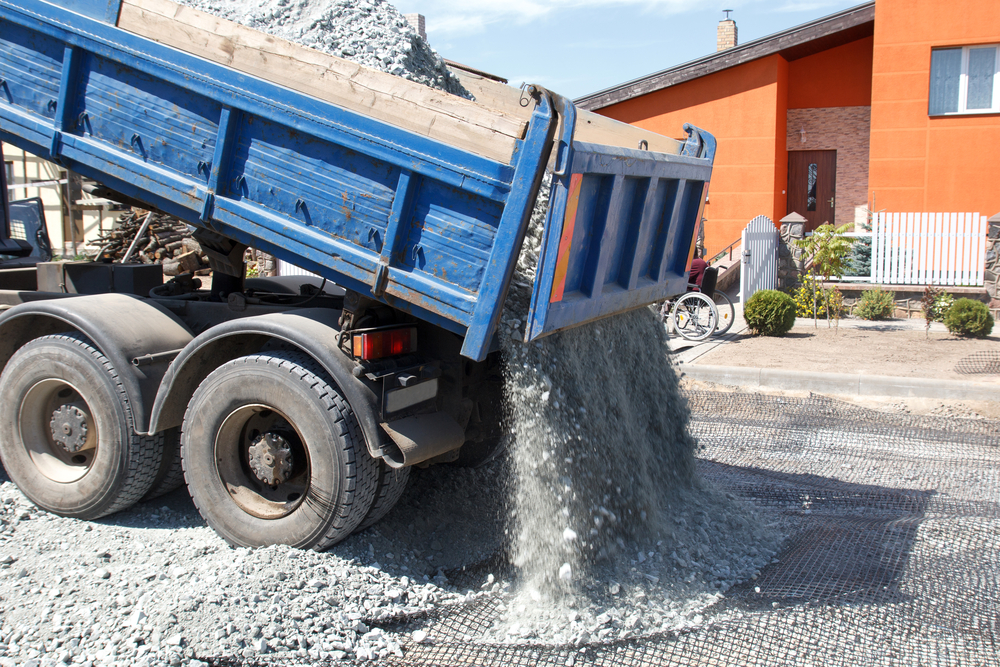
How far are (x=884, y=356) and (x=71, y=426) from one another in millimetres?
8626

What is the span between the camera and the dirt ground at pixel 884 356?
24.1 ft

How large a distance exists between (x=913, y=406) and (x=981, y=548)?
141 inches

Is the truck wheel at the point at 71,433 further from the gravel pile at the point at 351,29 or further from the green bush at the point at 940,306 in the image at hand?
the green bush at the point at 940,306

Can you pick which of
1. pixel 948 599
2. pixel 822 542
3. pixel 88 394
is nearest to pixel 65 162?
pixel 88 394

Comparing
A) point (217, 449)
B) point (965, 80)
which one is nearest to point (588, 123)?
point (217, 449)

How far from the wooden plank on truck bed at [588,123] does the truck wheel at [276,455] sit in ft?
6.28

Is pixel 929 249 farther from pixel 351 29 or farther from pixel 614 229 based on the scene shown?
pixel 351 29

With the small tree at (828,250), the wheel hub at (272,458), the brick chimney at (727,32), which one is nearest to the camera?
the wheel hub at (272,458)

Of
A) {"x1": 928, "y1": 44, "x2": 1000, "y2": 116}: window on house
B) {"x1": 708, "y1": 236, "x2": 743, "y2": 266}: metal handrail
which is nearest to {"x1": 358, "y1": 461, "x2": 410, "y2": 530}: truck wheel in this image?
{"x1": 708, "y1": 236, "x2": 743, "y2": 266}: metal handrail

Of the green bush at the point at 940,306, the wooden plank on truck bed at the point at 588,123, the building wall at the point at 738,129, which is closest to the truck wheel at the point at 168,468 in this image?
the wooden plank on truck bed at the point at 588,123

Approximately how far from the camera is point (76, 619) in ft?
10.2

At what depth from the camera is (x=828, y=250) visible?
12492 mm

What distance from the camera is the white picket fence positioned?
13.1 metres

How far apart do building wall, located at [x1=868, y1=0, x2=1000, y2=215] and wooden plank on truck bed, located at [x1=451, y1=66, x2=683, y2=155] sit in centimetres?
1329
